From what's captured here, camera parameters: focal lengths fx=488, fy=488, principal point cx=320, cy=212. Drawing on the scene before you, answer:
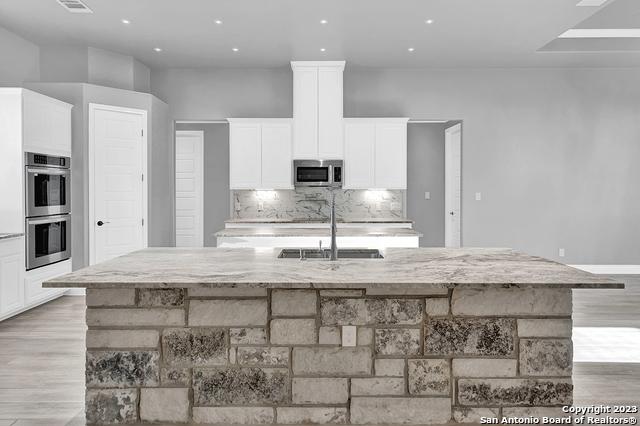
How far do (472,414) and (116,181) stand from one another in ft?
16.2

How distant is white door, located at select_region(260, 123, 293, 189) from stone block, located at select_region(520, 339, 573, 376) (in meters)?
4.51

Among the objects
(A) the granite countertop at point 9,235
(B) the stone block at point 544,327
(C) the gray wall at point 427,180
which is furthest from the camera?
(C) the gray wall at point 427,180

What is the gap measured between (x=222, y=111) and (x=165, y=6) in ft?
7.67

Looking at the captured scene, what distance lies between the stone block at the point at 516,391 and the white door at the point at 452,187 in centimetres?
560

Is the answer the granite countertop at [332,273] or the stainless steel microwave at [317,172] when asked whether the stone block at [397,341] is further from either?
the stainless steel microwave at [317,172]

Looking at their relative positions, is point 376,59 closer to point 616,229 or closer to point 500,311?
point 616,229

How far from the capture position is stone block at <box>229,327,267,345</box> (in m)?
2.33

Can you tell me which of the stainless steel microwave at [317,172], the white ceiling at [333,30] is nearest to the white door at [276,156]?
the stainless steel microwave at [317,172]

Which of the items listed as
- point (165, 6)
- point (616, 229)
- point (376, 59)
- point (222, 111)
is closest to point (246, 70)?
point (222, 111)

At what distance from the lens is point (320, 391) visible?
235 centimetres

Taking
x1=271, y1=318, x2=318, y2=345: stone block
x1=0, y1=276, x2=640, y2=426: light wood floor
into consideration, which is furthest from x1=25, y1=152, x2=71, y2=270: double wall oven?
x1=271, y1=318, x2=318, y2=345: stone block

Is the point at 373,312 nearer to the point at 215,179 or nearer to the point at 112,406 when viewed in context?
the point at 112,406

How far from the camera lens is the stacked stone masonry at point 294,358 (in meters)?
2.32

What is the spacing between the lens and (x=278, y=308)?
2.33 meters
